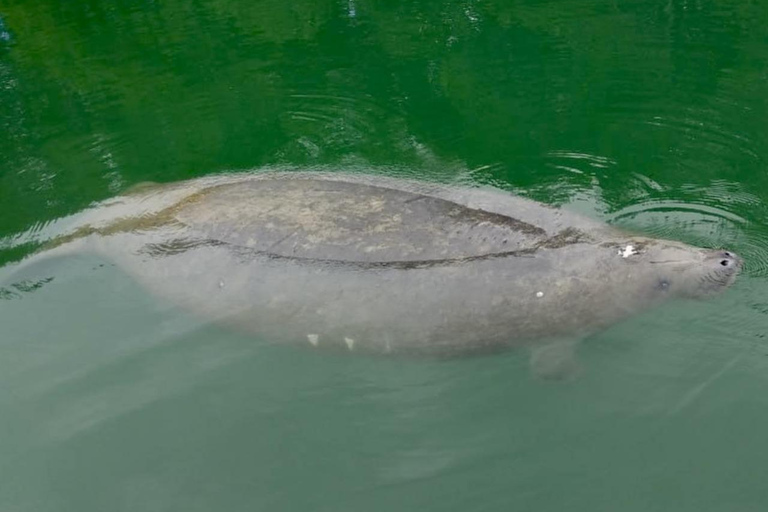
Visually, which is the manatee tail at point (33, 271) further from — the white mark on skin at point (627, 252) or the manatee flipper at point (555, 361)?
the white mark on skin at point (627, 252)

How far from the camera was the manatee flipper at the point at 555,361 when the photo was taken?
5859mm

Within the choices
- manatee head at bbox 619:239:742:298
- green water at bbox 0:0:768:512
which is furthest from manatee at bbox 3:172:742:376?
green water at bbox 0:0:768:512

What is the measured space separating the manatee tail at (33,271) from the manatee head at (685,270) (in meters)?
5.19

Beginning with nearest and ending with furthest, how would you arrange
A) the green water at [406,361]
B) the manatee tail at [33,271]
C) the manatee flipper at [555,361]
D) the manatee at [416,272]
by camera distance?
the green water at [406,361] → the manatee flipper at [555,361] → the manatee at [416,272] → the manatee tail at [33,271]

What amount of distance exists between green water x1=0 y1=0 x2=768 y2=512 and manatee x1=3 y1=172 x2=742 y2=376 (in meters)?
0.20

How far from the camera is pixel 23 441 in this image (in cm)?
603

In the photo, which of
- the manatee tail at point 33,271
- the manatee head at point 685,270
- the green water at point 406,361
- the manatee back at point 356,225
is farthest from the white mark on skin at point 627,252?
the manatee tail at point 33,271

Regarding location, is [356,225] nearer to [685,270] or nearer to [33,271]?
[685,270]

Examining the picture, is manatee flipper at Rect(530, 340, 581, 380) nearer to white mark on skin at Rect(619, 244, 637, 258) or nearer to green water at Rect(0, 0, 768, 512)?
green water at Rect(0, 0, 768, 512)

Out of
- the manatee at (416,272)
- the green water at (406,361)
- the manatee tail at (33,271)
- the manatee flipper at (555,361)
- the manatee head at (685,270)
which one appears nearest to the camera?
the green water at (406,361)

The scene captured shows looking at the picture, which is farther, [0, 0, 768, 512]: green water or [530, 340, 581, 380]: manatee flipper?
[530, 340, 581, 380]: manatee flipper

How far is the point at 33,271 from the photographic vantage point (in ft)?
24.5

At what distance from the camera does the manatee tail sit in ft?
24.0

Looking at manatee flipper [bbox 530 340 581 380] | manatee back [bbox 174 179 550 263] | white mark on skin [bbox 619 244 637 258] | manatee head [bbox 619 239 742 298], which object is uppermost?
manatee back [bbox 174 179 550 263]
